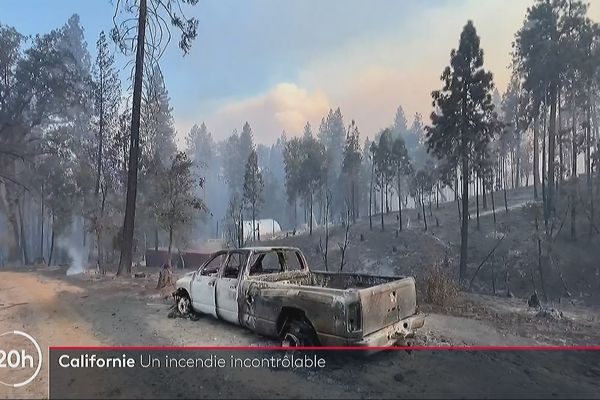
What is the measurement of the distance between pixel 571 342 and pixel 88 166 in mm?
37320

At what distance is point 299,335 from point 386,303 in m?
1.37

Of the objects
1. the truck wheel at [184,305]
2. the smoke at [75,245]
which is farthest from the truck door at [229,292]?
the smoke at [75,245]

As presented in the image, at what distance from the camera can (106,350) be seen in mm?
6578

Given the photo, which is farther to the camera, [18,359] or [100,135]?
[100,135]

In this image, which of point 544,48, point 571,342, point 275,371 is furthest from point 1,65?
point 544,48

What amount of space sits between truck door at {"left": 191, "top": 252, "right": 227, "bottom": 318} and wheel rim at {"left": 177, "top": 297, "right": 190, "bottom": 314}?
229mm

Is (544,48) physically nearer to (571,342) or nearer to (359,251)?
(359,251)

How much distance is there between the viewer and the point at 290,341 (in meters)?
6.05

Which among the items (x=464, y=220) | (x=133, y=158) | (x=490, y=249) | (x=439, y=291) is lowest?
(x=490, y=249)

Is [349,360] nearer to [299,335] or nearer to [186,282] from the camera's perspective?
[299,335]

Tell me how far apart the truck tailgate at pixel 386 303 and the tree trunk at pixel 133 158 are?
47.9 feet

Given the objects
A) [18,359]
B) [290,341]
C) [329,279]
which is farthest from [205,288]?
[18,359]

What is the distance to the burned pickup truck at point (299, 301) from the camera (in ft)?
17.8

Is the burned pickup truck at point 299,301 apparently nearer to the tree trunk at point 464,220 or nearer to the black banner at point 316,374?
the black banner at point 316,374
